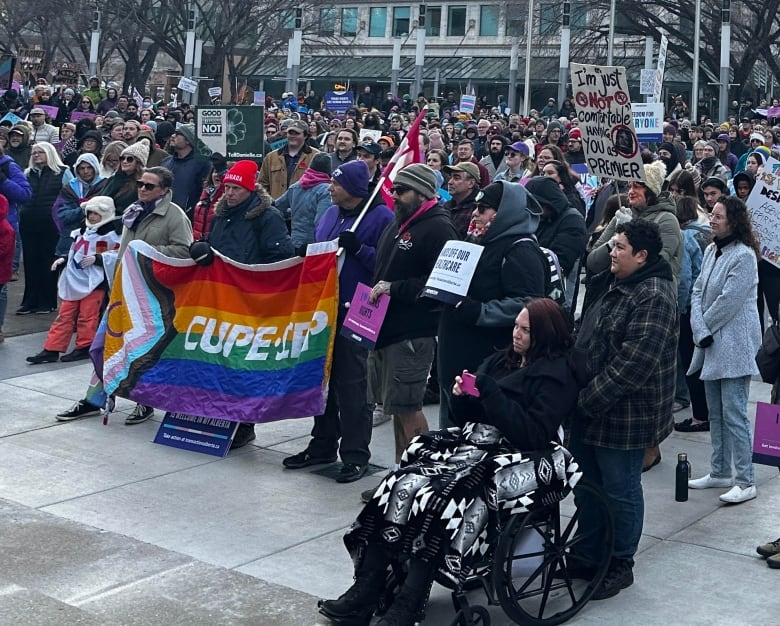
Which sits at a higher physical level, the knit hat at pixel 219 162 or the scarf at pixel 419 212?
the knit hat at pixel 219 162

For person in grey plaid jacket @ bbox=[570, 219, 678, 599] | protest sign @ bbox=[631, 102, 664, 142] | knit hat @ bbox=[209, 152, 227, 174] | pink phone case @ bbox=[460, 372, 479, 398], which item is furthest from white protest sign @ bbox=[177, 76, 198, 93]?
pink phone case @ bbox=[460, 372, 479, 398]

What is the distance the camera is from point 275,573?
638 centimetres

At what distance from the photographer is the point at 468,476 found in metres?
5.53

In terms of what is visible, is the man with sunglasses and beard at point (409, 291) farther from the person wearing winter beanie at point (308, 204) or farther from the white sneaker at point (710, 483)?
the person wearing winter beanie at point (308, 204)

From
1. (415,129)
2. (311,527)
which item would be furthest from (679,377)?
(311,527)

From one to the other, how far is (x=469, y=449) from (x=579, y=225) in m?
4.29

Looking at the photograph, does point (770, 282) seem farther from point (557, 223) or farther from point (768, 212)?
point (557, 223)

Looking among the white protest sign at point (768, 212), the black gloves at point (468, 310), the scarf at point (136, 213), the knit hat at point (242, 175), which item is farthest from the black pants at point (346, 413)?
the white protest sign at point (768, 212)

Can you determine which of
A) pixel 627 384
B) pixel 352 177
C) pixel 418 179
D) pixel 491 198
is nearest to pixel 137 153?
pixel 352 177

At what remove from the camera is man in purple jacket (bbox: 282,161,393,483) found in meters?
8.06

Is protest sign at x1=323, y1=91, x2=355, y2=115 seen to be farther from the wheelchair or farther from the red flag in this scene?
the wheelchair

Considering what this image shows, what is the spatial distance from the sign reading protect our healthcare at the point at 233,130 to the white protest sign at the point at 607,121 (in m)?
3.86

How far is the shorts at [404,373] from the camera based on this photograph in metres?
7.44

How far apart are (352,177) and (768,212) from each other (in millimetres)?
2736
